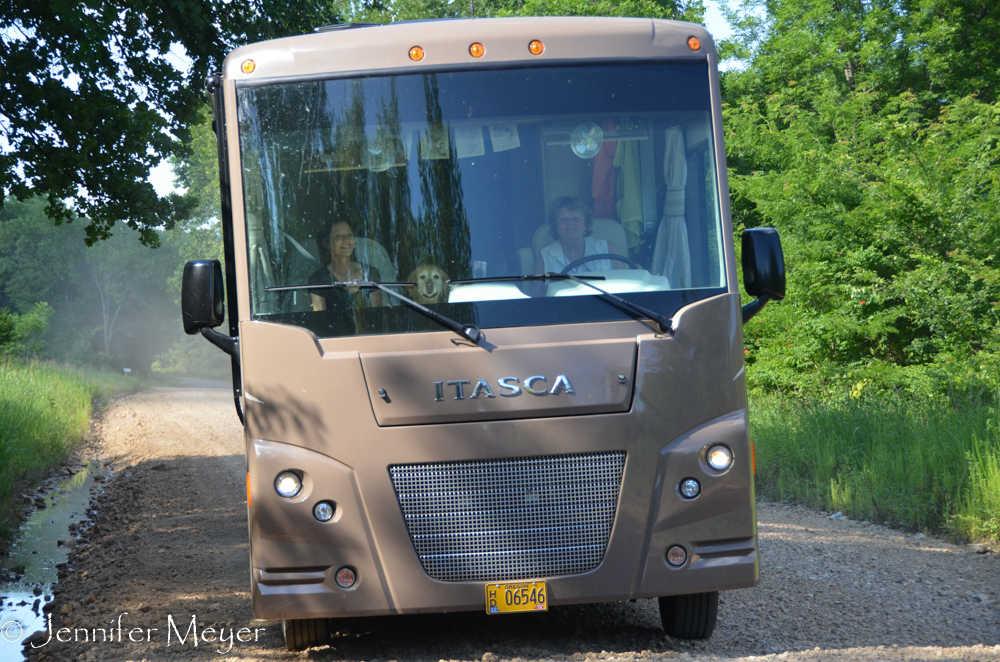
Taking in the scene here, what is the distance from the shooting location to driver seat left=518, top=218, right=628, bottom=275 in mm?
4277

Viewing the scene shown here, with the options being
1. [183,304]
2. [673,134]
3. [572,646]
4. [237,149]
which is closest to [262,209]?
[237,149]

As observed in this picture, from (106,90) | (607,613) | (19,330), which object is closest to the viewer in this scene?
(607,613)

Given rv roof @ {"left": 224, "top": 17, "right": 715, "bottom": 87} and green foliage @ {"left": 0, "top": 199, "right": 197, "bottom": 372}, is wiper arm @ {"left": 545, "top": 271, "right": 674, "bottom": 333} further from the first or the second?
green foliage @ {"left": 0, "top": 199, "right": 197, "bottom": 372}

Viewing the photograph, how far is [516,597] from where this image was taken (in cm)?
407

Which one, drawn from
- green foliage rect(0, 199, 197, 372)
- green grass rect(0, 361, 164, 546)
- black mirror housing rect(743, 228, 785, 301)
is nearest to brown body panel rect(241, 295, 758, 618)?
black mirror housing rect(743, 228, 785, 301)

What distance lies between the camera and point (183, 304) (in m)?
4.38

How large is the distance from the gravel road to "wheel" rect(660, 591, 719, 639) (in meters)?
0.07

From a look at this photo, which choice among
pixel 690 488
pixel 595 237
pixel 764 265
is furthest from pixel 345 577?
pixel 764 265

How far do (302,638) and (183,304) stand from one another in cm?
→ 183

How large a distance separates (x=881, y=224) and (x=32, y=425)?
1219 centimetres

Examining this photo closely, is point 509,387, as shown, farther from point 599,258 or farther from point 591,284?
point 599,258

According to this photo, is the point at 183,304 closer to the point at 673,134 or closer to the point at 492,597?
the point at 492,597

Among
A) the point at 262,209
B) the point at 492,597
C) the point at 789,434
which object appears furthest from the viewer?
the point at 789,434

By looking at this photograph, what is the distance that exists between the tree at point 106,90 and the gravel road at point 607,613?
14.9 ft
